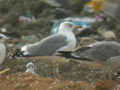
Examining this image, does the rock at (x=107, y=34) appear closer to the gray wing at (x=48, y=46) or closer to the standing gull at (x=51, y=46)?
the standing gull at (x=51, y=46)

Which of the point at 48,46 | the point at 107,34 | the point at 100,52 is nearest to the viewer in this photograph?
the point at 100,52

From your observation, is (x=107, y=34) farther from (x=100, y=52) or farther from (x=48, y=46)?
(x=100, y=52)

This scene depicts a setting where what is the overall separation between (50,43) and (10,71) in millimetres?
1566

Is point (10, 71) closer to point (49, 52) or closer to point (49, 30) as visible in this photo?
point (49, 52)

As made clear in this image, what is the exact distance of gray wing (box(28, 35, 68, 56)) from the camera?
5164 mm

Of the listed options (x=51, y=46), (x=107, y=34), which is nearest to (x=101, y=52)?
(x=51, y=46)

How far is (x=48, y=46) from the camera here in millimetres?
5297

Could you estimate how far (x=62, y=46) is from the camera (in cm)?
536

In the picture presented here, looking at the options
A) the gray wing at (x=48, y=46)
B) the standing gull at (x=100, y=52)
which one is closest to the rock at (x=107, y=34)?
the gray wing at (x=48, y=46)

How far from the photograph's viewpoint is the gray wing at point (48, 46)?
16.9 feet

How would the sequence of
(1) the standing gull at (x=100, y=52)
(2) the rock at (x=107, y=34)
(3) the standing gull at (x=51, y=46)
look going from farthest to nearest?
(2) the rock at (x=107, y=34), (3) the standing gull at (x=51, y=46), (1) the standing gull at (x=100, y=52)

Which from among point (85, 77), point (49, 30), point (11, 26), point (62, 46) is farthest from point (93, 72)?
point (11, 26)

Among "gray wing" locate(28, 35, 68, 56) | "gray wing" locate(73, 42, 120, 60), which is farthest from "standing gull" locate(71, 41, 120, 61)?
"gray wing" locate(28, 35, 68, 56)

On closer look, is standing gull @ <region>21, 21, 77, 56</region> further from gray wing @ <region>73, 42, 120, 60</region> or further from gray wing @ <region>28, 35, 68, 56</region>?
gray wing @ <region>73, 42, 120, 60</region>
